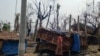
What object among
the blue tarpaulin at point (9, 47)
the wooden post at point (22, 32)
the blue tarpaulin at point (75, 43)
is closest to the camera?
the wooden post at point (22, 32)

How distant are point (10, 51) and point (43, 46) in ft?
10.2

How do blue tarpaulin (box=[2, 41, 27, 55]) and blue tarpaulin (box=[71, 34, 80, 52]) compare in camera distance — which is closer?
blue tarpaulin (box=[2, 41, 27, 55])

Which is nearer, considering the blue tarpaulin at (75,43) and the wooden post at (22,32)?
the wooden post at (22,32)

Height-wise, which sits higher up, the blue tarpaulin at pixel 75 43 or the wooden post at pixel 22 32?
the wooden post at pixel 22 32

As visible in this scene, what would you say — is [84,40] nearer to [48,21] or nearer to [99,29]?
[99,29]

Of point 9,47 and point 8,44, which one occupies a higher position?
point 8,44

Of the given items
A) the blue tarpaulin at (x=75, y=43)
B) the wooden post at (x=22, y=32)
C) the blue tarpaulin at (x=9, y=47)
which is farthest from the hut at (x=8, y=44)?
the wooden post at (x=22, y=32)

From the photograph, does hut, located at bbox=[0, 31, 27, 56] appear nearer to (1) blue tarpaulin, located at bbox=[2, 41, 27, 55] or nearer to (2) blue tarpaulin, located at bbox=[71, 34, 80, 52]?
(1) blue tarpaulin, located at bbox=[2, 41, 27, 55]

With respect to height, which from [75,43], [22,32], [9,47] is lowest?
[9,47]

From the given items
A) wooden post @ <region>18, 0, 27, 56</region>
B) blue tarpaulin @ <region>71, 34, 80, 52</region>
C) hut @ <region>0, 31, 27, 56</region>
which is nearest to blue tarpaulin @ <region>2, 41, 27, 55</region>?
hut @ <region>0, 31, 27, 56</region>

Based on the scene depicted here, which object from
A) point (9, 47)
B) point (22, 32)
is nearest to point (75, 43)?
point (9, 47)

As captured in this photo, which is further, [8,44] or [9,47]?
[9,47]

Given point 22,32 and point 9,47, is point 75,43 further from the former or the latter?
point 22,32

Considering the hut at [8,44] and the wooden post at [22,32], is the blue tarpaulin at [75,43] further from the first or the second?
the wooden post at [22,32]
